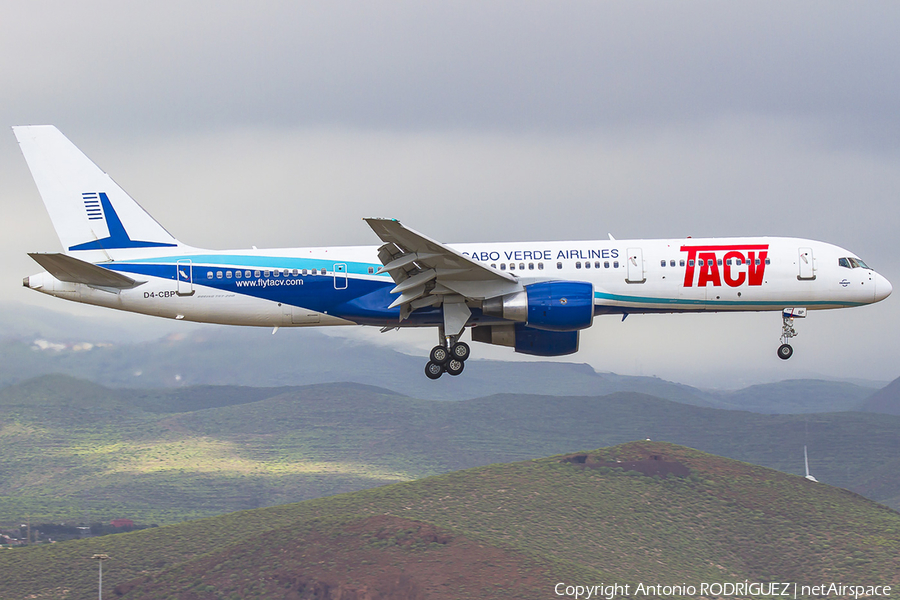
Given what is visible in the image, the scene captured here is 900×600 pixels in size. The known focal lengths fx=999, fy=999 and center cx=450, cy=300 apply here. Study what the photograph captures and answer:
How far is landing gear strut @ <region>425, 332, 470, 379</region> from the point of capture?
47.7 m

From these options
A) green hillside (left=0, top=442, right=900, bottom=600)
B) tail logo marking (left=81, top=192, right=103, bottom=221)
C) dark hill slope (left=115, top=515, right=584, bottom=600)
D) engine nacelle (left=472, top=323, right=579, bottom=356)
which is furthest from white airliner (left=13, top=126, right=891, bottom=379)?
dark hill slope (left=115, top=515, right=584, bottom=600)

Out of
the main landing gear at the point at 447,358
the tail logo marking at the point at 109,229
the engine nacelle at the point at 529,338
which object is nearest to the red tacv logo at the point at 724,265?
the engine nacelle at the point at 529,338

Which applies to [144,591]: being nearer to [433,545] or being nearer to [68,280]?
[433,545]

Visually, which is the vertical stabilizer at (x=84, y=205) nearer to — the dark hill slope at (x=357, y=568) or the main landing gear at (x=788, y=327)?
the main landing gear at (x=788, y=327)

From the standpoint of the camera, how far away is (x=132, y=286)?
154ft

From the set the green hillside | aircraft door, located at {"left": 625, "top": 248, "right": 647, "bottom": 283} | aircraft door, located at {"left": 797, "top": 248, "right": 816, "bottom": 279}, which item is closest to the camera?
aircraft door, located at {"left": 625, "top": 248, "right": 647, "bottom": 283}

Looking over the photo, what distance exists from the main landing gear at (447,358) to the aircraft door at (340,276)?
5373mm

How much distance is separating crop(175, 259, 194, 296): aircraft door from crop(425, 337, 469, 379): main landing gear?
11812 mm

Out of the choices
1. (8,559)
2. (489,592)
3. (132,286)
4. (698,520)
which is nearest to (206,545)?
(8,559)

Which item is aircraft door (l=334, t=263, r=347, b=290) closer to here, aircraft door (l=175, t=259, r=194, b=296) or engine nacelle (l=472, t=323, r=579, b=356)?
aircraft door (l=175, t=259, r=194, b=296)

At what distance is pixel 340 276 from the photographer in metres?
46.8

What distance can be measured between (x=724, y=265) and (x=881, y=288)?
8.40 meters

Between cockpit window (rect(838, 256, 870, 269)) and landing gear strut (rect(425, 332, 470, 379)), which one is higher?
cockpit window (rect(838, 256, 870, 269))

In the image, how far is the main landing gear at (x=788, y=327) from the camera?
48.3m
